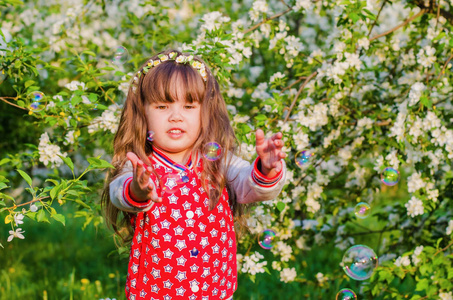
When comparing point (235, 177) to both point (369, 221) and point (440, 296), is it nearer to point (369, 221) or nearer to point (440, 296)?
point (440, 296)

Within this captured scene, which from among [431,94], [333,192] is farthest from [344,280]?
[431,94]

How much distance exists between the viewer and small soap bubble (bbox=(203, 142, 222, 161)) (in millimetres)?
2217

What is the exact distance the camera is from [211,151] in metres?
2.22

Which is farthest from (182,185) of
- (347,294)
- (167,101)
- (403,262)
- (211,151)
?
(403,262)

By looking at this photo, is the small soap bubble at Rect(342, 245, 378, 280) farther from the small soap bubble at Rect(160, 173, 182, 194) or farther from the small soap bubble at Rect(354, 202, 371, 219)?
the small soap bubble at Rect(160, 173, 182, 194)

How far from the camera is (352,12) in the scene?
2.98 m

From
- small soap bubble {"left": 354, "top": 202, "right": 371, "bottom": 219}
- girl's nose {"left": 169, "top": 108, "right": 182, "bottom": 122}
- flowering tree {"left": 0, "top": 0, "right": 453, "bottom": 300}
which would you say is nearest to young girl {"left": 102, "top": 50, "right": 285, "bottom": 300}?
girl's nose {"left": 169, "top": 108, "right": 182, "bottom": 122}

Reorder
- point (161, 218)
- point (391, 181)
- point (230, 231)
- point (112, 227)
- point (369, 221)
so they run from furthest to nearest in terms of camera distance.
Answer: point (369, 221), point (391, 181), point (112, 227), point (230, 231), point (161, 218)

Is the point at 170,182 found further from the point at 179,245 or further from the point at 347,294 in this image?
the point at 347,294

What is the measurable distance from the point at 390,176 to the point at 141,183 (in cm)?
166

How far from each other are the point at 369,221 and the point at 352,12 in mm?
3902

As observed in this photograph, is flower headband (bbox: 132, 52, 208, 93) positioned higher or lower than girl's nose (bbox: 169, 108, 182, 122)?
higher

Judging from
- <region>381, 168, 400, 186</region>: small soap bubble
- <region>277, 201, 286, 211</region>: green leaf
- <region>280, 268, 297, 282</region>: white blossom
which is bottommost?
<region>280, 268, 297, 282</region>: white blossom

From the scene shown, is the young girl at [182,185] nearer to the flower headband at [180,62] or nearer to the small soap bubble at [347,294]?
the flower headband at [180,62]
